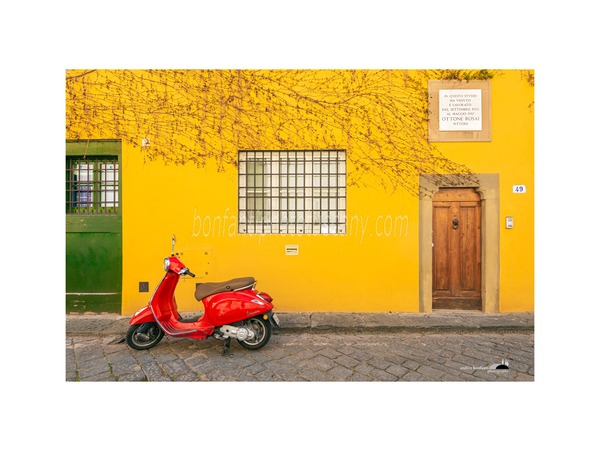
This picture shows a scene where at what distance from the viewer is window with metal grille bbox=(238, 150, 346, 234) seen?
213 inches

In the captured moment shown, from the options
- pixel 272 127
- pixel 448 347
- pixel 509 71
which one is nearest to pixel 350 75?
pixel 272 127

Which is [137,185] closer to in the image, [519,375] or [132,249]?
[132,249]

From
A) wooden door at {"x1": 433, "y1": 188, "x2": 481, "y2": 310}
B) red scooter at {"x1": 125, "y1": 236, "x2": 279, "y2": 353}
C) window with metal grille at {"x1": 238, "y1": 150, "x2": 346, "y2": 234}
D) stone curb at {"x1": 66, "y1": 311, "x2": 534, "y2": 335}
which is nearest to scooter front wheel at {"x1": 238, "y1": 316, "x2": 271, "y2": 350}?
red scooter at {"x1": 125, "y1": 236, "x2": 279, "y2": 353}

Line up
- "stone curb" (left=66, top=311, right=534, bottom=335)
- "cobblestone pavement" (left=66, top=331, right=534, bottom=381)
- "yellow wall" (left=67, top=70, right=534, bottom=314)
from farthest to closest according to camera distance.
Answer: "yellow wall" (left=67, top=70, right=534, bottom=314) → "stone curb" (left=66, top=311, right=534, bottom=335) → "cobblestone pavement" (left=66, top=331, right=534, bottom=381)

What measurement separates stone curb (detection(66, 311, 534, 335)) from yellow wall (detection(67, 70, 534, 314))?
0.24 meters

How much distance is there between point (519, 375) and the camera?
3398 mm

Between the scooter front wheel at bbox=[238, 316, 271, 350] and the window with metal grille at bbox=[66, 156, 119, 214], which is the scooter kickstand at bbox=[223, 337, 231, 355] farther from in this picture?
the window with metal grille at bbox=[66, 156, 119, 214]

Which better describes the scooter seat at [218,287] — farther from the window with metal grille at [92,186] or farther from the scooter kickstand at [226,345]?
the window with metal grille at [92,186]

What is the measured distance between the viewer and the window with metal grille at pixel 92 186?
5.45 meters

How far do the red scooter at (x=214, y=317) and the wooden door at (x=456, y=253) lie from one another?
11.3 ft

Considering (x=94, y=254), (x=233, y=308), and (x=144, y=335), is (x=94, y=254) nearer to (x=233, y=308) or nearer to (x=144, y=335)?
(x=144, y=335)

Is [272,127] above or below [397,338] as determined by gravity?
above

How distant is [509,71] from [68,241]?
8.82m

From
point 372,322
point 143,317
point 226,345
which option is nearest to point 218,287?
point 226,345
